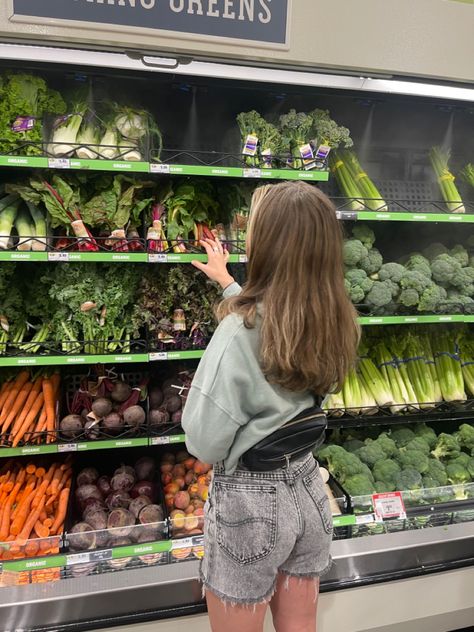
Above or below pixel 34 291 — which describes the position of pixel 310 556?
below

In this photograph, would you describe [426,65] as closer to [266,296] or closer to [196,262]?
[196,262]

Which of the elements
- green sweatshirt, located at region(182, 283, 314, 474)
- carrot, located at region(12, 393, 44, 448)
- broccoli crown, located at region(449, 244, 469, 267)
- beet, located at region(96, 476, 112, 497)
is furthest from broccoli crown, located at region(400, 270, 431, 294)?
carrot, located at region(12, 393, 44, 448)

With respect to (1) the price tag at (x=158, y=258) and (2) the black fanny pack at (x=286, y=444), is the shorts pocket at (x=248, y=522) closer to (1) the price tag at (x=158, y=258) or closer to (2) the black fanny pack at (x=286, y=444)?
(2) the black fanny pack at (x=286, y=444)

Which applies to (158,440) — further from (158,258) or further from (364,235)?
(364,235)

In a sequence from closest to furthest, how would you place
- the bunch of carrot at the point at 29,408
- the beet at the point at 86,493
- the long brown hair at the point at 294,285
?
the long brown hair at the point at 294,285, the bunch of carrot at the point at 29,408, the beet at the point at 86,493

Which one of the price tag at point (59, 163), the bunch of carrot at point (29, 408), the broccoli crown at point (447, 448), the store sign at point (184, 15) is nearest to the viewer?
the store sign at point (184, 15)

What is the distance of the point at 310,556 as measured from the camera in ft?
4.78

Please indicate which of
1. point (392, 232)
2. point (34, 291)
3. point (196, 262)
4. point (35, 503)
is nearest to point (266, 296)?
point (196, 262)

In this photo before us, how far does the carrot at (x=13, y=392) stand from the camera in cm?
213

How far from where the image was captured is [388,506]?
220 cm

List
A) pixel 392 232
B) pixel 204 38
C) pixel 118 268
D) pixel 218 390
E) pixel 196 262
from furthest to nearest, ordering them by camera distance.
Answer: pixel 392 232 < pixel 118 268 < pixel 196 262 < pixel 204 38 < pixel 218 390

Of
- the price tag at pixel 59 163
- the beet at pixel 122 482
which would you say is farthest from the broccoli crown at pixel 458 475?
the price tag at pixel 59 163

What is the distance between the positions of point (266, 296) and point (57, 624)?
1.52 metres

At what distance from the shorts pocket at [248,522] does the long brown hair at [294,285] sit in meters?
0.34
